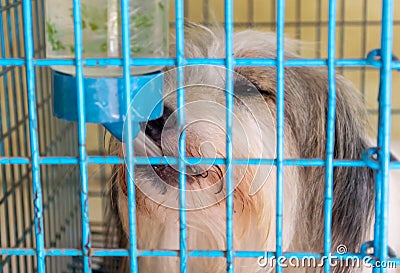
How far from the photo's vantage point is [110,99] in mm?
760

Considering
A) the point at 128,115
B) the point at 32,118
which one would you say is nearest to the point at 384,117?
the point at 128,115

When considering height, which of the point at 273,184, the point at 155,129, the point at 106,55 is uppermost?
the point at 106,55

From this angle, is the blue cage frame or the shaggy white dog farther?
the shaggy white dog

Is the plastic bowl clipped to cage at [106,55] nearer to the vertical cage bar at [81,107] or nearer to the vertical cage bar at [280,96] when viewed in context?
the vertical cage bar at [81,107]

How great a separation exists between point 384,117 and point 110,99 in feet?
1.06

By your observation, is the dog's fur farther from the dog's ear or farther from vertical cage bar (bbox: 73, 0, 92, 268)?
vertical cage bar (bbox: 73, 0, 92, 268)

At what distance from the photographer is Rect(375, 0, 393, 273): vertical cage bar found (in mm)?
760

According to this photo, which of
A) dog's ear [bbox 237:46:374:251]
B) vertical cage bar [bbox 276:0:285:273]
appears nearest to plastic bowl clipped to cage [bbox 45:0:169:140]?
vertical cage bar [bbox 276:0:285:273]

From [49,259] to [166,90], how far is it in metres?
0.81

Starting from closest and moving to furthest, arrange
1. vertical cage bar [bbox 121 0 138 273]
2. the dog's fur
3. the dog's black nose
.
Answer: vertical cage bar [bbox 121 0 138 273]
the dog's black nose
the dog's fur

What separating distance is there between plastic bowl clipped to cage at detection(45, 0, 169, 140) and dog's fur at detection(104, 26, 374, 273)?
254 millimetres

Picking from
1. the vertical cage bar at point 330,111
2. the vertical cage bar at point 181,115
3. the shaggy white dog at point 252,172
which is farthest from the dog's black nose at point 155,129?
the vertical cage bar at point 330,111

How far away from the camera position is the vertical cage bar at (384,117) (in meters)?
0.76

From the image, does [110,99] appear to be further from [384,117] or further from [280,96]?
[384,117]
